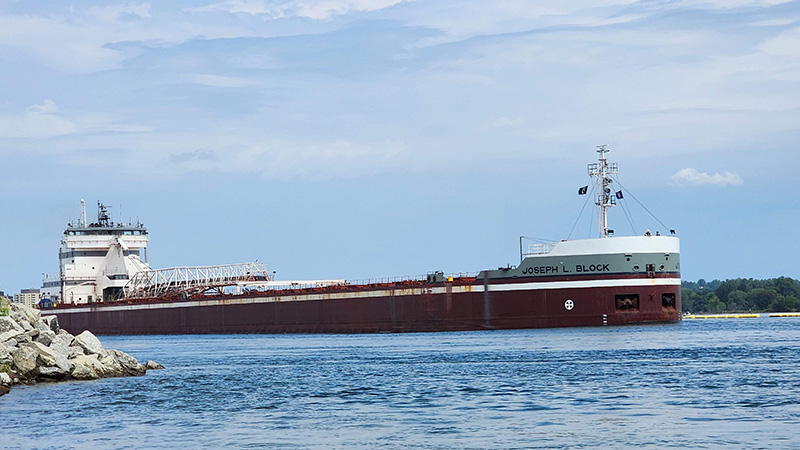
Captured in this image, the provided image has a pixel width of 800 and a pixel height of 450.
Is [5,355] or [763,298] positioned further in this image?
[763,298]

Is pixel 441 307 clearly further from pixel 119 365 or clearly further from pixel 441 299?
pixel 119 365

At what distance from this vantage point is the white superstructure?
245 feet

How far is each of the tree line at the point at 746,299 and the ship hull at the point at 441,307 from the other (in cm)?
8137

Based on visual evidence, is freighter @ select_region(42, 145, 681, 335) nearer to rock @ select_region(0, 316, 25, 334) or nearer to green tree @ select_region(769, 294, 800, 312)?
rock @ select_region(0, 316, 25, 334)

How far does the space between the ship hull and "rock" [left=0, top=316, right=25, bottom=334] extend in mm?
25541

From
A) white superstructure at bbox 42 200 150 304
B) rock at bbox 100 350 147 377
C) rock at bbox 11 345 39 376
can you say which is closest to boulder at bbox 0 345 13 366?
rock at bbox 11 345 39 376

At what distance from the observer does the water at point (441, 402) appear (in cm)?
1808

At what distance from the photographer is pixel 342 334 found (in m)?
56.6

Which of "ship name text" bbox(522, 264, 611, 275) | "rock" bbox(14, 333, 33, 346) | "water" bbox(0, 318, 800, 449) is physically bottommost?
"water" bbox(0, 318, 800, 449)

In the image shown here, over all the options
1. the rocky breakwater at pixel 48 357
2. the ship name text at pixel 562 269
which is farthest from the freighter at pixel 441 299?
the rocky breakwater at pixel 48 357

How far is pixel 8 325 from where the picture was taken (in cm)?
3005

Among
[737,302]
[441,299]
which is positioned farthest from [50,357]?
[737,302]

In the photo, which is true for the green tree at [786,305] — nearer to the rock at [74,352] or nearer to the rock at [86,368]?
the rock at [74,352]

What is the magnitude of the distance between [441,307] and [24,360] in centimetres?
2746
